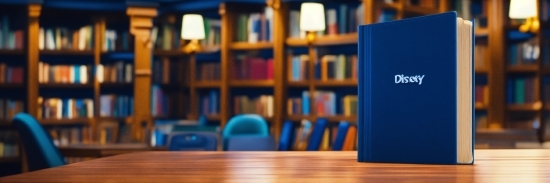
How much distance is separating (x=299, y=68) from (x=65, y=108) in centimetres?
282

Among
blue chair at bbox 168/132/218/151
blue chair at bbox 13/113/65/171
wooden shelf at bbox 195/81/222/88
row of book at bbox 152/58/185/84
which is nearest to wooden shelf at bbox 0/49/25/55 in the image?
row of book at bbox 152/58/185/84

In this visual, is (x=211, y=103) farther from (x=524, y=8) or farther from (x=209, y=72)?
(x=524, y=8)

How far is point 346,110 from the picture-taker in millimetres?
7461

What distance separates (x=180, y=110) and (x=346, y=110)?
8.65ft

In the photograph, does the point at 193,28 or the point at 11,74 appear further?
the point at 11,74

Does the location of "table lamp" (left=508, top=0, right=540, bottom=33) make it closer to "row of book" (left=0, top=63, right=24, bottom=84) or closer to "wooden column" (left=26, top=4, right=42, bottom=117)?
"wooden column" (left=26, top=4, right=42, bottom=117)

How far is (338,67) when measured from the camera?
7.51 meters

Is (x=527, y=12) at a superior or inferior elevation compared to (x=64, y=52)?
superior

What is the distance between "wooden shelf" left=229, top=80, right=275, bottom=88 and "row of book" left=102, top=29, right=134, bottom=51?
5.07ft

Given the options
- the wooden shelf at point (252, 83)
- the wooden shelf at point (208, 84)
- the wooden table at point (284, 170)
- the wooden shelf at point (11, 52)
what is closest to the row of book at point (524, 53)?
the wooden shelf at point (252, 83)

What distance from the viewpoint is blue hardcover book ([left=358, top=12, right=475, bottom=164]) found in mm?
1489

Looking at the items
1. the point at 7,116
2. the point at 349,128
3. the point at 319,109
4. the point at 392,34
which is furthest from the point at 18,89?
the point at 392,34

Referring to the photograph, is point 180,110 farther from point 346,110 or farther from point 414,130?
point 414,130

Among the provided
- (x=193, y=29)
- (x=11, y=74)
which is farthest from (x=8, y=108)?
(x=193, y=29)
